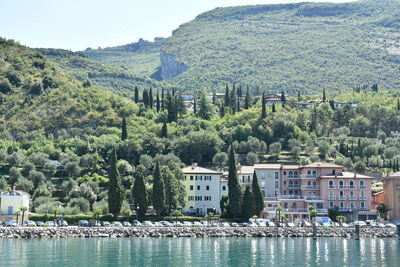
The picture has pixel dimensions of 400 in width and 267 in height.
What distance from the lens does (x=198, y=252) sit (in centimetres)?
6481

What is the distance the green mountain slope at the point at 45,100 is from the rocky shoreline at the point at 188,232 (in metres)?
65.8

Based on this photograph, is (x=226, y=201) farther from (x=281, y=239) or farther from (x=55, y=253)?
(x=55, y=253)

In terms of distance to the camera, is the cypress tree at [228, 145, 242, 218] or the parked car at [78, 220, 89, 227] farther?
the cypress tree at [228, 145, 242, 218]

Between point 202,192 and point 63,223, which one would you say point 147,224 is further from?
point 202,192

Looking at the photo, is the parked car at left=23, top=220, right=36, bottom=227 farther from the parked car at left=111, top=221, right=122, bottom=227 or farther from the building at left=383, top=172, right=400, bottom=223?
the building at left=383, top=172, right=400, bottom=223

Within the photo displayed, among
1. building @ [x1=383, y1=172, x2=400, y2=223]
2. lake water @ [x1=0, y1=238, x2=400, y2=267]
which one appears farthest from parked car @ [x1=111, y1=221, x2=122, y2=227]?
building @ [x1=383, y1=172, x2=400, y2=223]

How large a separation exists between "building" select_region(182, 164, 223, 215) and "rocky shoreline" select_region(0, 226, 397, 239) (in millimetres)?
21066

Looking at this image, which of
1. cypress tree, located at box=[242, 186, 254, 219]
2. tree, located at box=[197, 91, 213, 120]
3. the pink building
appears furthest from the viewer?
tree, located at box=[197, 91, 213, 120]

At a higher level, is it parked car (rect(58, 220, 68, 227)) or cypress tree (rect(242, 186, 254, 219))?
cypress tree (rect(242, 186, 254, 219))

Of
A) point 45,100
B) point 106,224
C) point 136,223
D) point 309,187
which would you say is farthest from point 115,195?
point 45,100

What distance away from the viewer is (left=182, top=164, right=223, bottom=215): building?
108 meters

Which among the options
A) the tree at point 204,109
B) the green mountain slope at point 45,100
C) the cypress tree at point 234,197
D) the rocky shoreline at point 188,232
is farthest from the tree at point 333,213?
the green mountain slope at point 45,100

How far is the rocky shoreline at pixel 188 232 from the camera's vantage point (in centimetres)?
8256

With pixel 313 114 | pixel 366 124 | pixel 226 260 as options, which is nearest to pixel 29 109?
pixel 313 114
